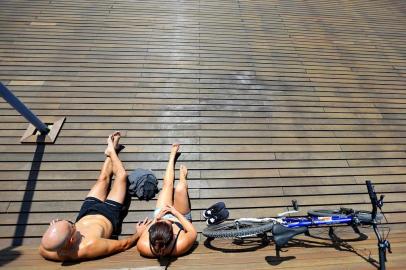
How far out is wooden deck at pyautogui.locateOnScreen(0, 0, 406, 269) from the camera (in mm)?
5191

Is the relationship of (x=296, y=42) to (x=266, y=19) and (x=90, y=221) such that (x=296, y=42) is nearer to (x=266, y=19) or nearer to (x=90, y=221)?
(x=266, y=19)

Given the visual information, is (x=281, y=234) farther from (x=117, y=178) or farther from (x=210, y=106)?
(x=210, y=106)

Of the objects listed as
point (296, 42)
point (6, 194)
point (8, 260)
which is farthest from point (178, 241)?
point (296, 42)

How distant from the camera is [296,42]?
888 centimetres

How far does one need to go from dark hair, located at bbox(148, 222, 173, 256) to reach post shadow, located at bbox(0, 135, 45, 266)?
1793mm

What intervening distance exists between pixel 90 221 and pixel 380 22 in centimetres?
1080

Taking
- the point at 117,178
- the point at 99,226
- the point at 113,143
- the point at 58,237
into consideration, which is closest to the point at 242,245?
the point at 99,226

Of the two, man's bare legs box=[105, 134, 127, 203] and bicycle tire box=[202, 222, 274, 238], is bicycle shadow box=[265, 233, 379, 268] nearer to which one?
bicycle tire box=[202, 222, 274, 238]

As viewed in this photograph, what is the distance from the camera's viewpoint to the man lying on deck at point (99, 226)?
353 cm

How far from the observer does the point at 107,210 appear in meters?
4.59

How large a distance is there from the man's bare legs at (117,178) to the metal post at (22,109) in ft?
4.64

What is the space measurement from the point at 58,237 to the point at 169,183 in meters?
2.00

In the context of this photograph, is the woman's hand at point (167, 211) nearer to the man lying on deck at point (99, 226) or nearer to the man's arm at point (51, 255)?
the man lying on deck at point (99, 226)

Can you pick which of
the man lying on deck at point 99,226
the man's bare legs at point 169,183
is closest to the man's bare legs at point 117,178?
A: the man lying on deck at point 99,226
